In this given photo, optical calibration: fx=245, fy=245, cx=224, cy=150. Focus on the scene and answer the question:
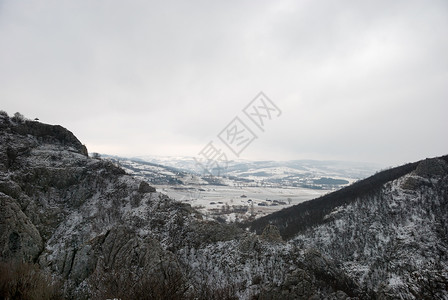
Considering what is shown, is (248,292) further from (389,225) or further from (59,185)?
(389,225)

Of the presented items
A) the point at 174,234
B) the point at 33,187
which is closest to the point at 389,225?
the point at 174,234

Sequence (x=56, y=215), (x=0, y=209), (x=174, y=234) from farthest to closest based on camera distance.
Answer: (x=56, y=215) < (x=174, y=234) < (x=0, y=209)

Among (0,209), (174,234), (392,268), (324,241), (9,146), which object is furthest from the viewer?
(324,241)

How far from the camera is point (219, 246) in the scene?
39531 mm

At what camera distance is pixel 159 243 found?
3650cm

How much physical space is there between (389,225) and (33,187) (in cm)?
9152

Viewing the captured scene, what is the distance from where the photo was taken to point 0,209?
36188mm

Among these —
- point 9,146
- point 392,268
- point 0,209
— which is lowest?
point 392,268

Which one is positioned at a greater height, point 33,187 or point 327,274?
point 33,187

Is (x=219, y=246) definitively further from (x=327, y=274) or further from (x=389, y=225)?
(x=389, y=225)

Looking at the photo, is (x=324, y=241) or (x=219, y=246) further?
(x=324, y=241)

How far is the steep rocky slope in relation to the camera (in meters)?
32.3

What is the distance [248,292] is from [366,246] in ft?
179

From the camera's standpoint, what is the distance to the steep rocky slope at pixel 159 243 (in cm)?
3231
